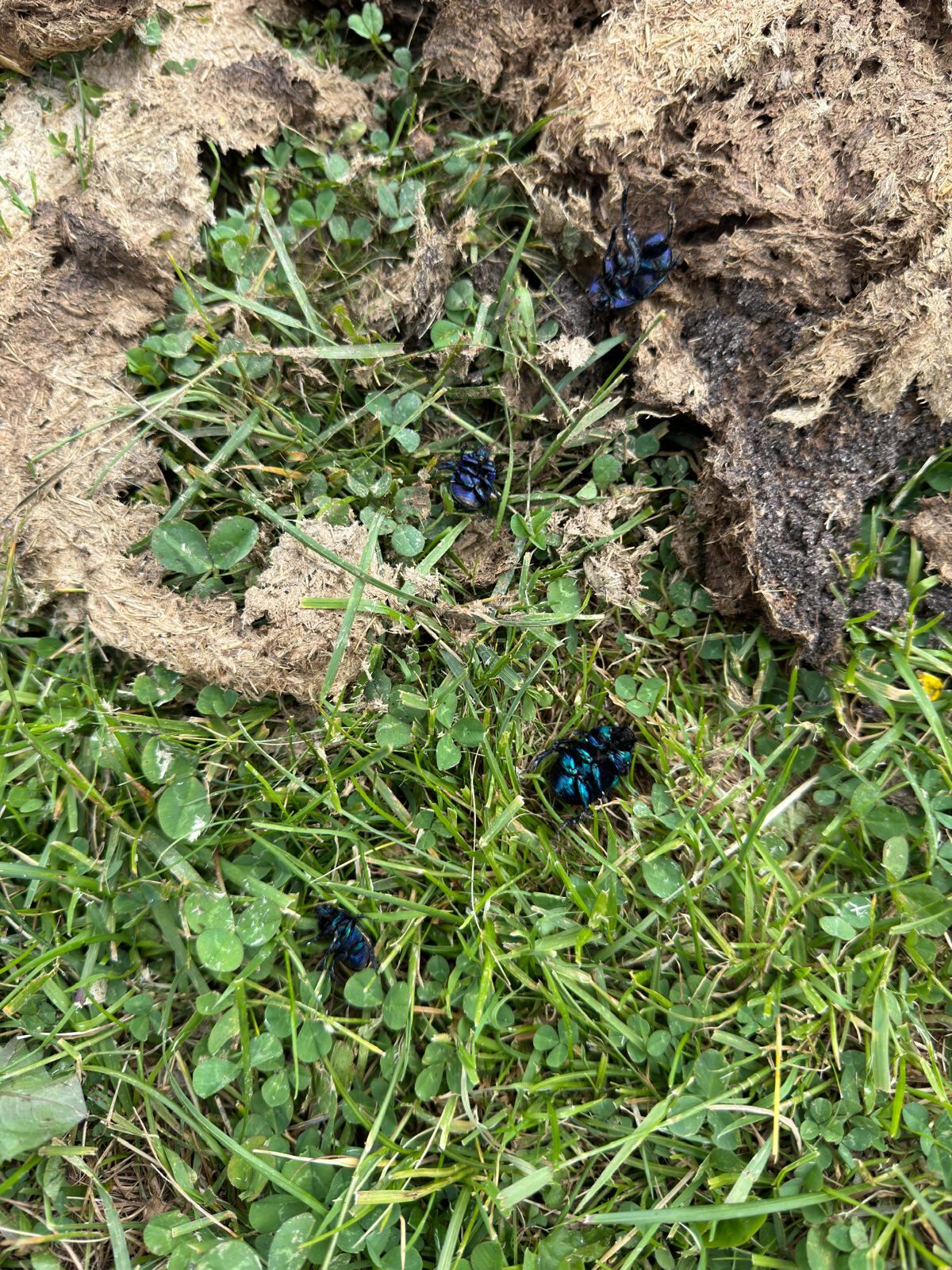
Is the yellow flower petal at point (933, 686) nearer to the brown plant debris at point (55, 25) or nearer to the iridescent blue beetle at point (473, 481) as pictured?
the iridescent blue beetle at point (473, 481)

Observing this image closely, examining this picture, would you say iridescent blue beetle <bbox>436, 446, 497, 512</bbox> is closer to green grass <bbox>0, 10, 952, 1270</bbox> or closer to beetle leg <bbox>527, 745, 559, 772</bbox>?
green grass <bbox>0, 10, 952, 1270</bbox>

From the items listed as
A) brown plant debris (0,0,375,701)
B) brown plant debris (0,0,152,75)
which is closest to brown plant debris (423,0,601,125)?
brown plant debris (0,0,375,701)

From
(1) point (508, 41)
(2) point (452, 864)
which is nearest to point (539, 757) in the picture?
(2) point (452, 864)

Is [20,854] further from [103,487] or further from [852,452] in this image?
[852,452]

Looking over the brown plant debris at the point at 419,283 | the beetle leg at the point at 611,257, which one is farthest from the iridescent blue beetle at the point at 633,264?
the brown plant debris at the point at 419,283

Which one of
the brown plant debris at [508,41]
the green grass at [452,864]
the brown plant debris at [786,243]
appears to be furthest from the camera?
the brown plant debris at [508,41]

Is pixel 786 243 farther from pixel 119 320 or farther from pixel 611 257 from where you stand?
pixel 119 320

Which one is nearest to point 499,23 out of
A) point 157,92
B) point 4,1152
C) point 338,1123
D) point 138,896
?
point 157,92
